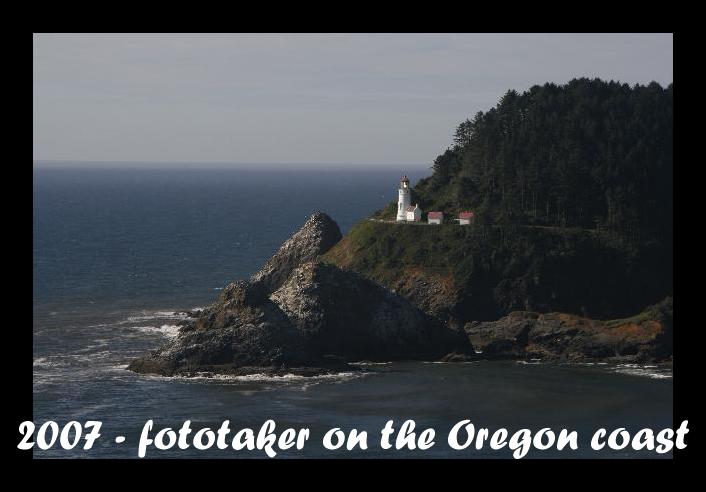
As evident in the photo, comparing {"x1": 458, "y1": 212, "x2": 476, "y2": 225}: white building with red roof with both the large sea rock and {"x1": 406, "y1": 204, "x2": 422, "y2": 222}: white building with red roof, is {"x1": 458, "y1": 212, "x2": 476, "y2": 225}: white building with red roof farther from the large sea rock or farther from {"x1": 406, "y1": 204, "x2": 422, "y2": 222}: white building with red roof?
the large sea rock

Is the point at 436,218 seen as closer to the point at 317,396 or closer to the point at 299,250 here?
the point at 299,250

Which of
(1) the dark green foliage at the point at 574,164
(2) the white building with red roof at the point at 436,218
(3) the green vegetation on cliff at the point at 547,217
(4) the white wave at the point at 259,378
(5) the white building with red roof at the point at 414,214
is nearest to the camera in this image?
(4) the white wave at the point at 259,378

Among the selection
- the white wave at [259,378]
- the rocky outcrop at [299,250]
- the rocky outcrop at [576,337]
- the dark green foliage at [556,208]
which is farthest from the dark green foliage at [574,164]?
the white wave at [259,378]

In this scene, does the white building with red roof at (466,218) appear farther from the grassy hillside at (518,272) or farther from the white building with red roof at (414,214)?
the white building with red roof at (414,214)

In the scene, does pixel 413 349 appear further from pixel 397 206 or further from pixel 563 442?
pixel 397 206

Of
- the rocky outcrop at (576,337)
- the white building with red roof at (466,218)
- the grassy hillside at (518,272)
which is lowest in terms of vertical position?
the rocky outcrop at (576,337)

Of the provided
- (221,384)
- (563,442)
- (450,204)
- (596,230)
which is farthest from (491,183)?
(563,442)
